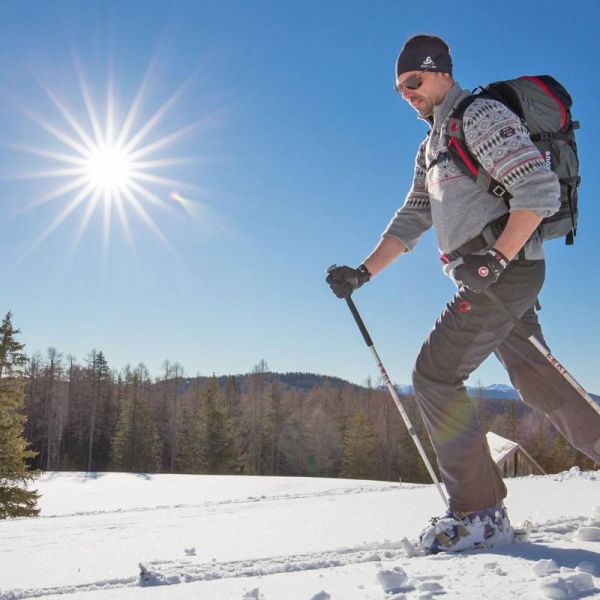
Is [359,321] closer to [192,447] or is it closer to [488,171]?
[488,171]

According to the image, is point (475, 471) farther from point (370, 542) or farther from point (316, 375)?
point (316, 375)

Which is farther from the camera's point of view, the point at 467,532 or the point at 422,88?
the point at 422,88

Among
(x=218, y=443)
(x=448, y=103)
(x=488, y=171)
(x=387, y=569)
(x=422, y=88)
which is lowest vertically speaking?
(x=387, y=569)

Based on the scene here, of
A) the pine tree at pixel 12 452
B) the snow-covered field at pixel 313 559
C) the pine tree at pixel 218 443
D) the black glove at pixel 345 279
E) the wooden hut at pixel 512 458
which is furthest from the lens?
the pine tree at pixel 218 443

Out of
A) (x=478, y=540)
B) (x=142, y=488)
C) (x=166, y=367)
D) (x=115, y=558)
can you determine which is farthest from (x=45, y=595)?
(x=166, y=367)

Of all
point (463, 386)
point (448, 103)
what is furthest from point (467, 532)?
point (448, 103)

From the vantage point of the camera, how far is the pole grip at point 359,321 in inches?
112

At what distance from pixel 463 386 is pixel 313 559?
92cm

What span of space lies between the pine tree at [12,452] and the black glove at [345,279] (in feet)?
57.7

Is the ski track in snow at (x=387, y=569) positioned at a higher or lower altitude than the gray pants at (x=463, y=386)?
lower

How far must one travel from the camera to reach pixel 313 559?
1.99m

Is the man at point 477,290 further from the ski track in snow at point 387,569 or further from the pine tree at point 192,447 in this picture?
the pine tree at point 192,447

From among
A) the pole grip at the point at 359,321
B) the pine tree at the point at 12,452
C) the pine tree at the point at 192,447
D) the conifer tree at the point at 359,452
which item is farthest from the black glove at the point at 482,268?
the conifer tree at the point at 359,452

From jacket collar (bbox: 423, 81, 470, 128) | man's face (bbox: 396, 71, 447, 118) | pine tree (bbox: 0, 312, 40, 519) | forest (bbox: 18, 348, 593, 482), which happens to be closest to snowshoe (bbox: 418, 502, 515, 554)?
jacket collar (bbox: 423, 81, 470, 128)
